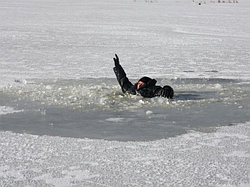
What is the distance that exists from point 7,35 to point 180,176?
46.9 ft

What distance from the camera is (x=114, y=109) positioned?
261 inches

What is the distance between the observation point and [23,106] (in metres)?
6.83

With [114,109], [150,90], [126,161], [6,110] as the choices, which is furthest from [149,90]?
[126,161]

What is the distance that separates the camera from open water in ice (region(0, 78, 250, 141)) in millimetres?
5590

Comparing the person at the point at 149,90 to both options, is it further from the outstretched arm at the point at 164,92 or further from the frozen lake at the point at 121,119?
the frozen lake at the point at 121,119

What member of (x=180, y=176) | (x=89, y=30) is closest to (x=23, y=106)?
(x=180, y=176)

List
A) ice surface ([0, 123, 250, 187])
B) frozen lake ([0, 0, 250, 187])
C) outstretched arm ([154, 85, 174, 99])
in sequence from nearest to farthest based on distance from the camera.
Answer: ice surface ([0, 123, 250, 187])
frozen lake ([0, 0, 250, 187])
outstretched arm ([154, 85, 174, 99])

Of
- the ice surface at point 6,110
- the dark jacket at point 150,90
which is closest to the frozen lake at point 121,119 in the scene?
the ice surface at point 6,110

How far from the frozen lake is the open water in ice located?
12 mm

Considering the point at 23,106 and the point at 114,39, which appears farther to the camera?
the point at 114,39

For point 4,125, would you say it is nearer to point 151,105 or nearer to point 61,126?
point 61,126

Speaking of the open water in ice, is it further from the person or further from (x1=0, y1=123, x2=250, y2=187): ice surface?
(x1=0, y1=123, x2=250, y2=187): ice surface

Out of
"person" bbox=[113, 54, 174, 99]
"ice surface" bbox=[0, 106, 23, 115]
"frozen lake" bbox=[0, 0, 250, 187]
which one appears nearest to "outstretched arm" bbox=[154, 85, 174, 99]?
"person" bbox=[113, 54, 174, 99]

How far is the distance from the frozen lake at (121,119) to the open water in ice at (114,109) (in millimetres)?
12
